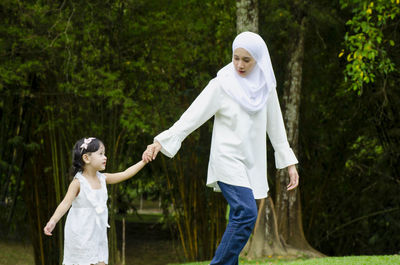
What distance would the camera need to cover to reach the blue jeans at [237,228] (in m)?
3.20

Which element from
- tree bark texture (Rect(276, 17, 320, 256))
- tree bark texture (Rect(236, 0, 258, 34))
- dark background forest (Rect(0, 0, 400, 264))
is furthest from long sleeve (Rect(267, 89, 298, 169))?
tree bark texture (Rect(276, 17, 320, 256))

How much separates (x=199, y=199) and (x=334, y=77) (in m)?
2.86

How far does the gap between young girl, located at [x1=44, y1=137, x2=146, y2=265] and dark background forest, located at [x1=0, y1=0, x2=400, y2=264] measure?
3.97 m

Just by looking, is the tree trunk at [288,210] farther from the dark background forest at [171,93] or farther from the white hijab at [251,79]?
the white hijab at [251,79]

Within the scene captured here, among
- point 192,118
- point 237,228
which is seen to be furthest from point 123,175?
point 237,228

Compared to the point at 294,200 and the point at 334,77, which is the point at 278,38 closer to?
the point at 334,77

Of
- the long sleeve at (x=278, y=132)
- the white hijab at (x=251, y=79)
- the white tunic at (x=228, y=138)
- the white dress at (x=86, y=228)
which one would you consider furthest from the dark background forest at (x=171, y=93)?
the white dress at (x=86, y=228)

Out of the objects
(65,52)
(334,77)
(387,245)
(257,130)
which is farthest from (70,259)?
(387,245)

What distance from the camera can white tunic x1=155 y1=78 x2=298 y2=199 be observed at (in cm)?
331

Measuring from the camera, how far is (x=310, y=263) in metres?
5.24

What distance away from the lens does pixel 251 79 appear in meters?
3.45

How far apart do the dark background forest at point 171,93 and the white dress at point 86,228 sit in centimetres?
406

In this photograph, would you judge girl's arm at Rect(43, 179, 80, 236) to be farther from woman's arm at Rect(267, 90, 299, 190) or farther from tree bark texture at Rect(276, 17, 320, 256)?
tree bark texture at Rect(276, 17, 320, 256)

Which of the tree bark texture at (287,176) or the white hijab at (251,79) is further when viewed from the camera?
the tree bark texture at (287,176)
